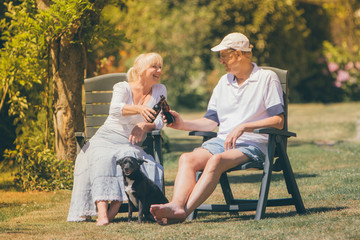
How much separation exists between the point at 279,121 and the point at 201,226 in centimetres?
101

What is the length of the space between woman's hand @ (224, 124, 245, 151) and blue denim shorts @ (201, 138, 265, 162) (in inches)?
3.2

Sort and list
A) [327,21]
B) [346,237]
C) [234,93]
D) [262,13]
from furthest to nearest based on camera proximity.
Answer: [327,21], [262,13], [234,93], [346,237]

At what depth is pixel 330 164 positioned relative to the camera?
319 inches

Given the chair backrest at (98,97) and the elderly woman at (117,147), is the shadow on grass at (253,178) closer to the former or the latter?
the chair backrest at (98,97)

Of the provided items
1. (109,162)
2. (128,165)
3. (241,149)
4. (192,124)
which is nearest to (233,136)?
(241,149)

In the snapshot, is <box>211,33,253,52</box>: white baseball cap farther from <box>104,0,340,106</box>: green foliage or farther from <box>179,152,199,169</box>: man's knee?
<box>104,0,340,106</box>: green foliage

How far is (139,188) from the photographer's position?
4734 mm

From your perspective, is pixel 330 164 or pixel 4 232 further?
pixel 330 164

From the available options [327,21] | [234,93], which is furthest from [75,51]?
[327,21]

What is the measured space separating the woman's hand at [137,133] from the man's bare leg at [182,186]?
0.57m

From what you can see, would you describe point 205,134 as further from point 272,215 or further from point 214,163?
point 272,215

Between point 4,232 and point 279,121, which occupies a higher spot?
point 279,121

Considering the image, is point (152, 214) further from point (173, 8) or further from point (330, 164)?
point (173, 8)

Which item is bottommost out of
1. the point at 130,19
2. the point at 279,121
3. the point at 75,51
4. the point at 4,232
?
the point at 4,232
